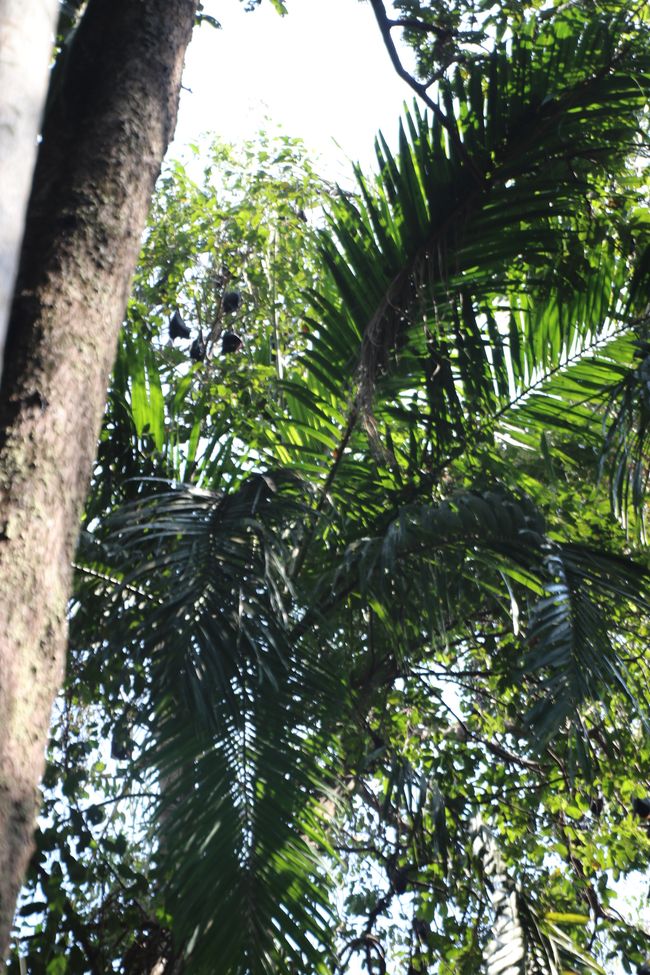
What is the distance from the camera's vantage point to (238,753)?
315 cm

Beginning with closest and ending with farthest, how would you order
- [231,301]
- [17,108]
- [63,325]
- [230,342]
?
1. [17,108]
2. [63,325]
3. [230,342]
4. [231,301]

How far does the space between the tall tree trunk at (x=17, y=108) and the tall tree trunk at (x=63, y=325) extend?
32 cm

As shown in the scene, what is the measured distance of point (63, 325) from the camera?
1.72m

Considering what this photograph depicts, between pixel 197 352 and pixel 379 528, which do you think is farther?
pixel 197 352

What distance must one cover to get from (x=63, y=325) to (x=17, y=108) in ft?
1.70

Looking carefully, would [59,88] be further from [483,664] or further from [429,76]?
[483,664]

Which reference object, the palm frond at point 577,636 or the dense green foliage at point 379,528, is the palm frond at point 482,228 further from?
the palm frond at point 577,636

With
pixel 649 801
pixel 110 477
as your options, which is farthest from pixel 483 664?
pixel 110 477

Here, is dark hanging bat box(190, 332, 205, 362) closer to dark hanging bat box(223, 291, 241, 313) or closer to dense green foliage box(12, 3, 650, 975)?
dark hanging bat box(223, 291, 241, 313)

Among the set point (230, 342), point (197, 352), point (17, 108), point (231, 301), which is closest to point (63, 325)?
point (17, 108)

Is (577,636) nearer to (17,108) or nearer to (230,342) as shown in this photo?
(17,108)

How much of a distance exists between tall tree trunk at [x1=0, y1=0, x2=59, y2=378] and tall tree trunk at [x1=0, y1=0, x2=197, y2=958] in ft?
1.05

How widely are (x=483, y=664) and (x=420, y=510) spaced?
139 inches

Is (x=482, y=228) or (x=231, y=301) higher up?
(x=231, y=301)
